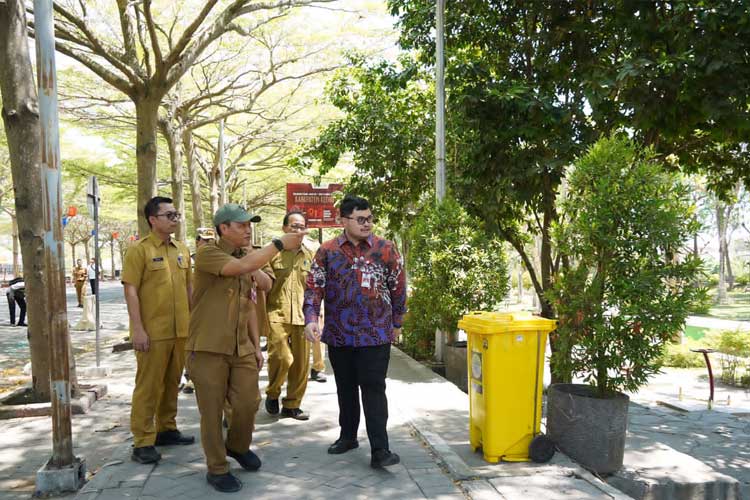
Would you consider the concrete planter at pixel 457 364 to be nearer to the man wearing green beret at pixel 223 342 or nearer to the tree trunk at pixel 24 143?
the man wearing green beret at pixel 223 342

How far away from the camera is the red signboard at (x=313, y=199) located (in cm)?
1534

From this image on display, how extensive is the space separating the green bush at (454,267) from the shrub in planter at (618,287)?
4.04m

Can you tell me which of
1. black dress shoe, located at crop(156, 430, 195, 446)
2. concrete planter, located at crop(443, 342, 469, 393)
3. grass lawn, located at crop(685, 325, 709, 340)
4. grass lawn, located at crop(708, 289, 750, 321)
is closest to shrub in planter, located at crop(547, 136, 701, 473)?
black dress shoe, located at crop(156, 430, 195, 446)

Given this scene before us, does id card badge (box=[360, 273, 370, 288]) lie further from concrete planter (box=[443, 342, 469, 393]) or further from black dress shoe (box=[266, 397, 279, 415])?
concrete planter (box=[443, 342, 469, 393])

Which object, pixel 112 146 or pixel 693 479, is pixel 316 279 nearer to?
pixel 693 479

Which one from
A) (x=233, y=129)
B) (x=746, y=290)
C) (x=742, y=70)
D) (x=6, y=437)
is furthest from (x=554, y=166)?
(x=746, y=290)

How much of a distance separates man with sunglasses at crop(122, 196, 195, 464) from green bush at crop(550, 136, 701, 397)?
9.68 feet

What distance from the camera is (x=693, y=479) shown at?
4.72m

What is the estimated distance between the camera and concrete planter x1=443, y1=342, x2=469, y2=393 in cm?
888

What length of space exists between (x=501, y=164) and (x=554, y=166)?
108cm

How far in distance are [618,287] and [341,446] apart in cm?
237

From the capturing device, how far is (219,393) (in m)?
4.32

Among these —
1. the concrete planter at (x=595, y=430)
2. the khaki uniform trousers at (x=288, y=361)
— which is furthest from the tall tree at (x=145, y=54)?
the concrete planter at (x=595, y=430)

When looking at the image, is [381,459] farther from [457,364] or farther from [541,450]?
[457,364]
